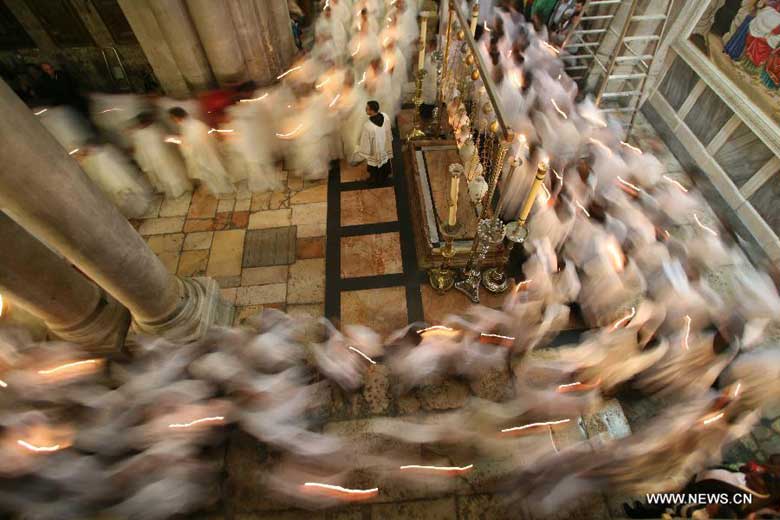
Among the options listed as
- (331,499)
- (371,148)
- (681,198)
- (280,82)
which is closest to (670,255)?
(681,198)

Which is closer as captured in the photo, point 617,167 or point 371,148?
point 617,167

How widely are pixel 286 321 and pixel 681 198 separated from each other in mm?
4984

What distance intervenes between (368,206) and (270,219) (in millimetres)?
1470

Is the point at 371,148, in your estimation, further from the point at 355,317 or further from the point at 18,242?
the point at 18,242

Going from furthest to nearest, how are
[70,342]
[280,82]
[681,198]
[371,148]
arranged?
[280,82]
[371,148]
[681,198]
[70,342]

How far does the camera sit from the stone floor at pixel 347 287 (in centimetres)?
407

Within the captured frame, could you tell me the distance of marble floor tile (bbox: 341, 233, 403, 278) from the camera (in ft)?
18.9

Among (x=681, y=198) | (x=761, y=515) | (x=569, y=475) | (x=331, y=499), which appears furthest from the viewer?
(x=681, y=198)

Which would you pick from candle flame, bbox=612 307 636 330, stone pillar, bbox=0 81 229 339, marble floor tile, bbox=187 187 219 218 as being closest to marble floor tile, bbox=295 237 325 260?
marble floor tile, bbox=187 187 219 218

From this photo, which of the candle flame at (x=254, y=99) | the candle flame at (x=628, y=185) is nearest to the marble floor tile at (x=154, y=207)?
the candle flame at (x=254, y=99)

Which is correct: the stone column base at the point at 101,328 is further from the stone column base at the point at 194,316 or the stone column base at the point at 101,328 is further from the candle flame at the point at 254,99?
the candle flame at the point at 254,99

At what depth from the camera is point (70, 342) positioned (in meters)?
4.25

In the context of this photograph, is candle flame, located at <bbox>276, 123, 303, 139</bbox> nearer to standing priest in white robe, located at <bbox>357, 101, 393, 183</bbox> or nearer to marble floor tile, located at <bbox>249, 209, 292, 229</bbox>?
standing priest in white robe, located at <bbox>357, 101, 393, 183</bbox>

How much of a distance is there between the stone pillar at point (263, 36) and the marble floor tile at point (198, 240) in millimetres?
2728
